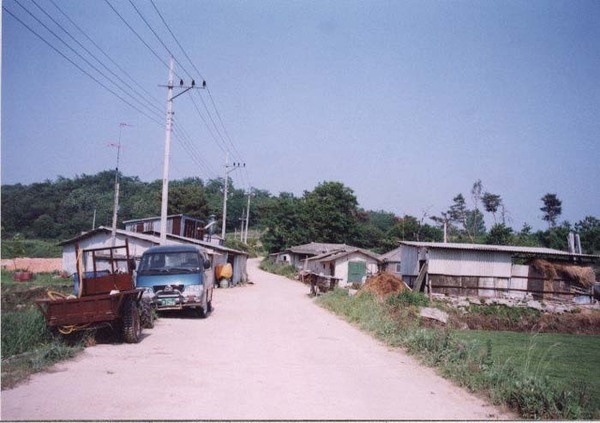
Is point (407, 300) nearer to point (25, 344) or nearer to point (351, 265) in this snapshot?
point (25, 344)

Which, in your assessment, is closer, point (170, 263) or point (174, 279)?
point (174, 279)

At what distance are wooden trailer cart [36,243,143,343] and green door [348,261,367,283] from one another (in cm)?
3110

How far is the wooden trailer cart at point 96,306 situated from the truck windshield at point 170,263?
3.56m

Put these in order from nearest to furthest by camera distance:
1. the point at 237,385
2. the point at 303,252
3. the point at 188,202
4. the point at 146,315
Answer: the point at 237,385
the point at 146,315
the point at 303,252
the point at 188,202

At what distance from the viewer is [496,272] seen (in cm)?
2533

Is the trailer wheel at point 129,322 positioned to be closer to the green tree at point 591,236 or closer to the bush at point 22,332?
the bush at point 22,332

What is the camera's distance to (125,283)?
9312 millimetres

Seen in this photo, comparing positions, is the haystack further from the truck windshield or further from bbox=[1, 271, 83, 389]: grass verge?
bbox=[1, 271, 83, 389]: grass verge

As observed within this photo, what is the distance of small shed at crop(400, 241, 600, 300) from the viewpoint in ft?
80.8

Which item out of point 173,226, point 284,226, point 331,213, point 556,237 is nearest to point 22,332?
point 173,226

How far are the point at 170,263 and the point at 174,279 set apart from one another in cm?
84

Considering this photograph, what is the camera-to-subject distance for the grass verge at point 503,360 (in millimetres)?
5516

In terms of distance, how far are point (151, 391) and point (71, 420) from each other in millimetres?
1058

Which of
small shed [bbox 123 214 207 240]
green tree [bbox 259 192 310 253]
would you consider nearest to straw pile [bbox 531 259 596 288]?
small shed [bbox 123 214 207 240]
